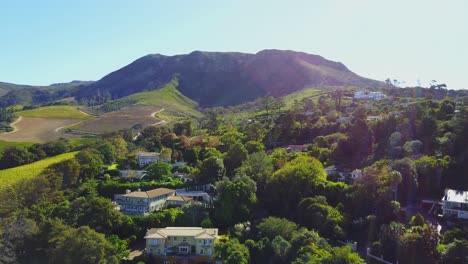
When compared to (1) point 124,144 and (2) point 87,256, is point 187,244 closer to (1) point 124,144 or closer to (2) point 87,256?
(2) point 87,256

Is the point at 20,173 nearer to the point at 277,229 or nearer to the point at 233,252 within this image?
the point at 233,252

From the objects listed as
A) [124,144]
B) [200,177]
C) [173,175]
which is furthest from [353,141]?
[124,144]

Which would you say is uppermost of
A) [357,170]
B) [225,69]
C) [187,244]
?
[225,69]

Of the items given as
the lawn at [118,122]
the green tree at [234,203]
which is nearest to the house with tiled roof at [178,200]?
the green tree at [234,203]

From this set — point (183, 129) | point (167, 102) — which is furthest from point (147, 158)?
point (167, 102)

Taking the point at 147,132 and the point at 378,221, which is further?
the point at 147,132

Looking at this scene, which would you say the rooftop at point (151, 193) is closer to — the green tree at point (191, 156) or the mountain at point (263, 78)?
the green tree at point (191, 156)
